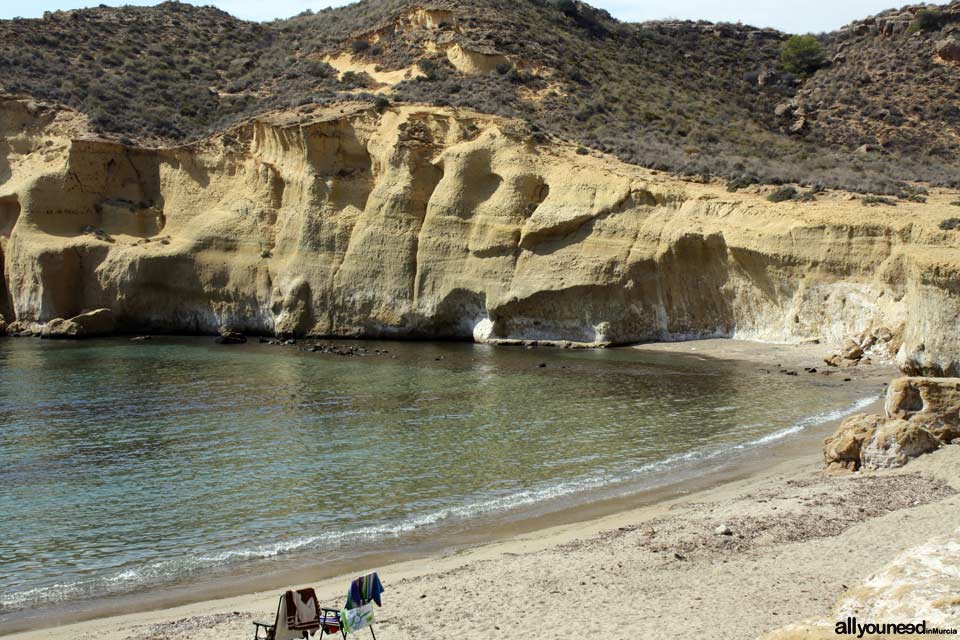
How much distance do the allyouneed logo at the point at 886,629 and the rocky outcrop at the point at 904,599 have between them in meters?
0.01

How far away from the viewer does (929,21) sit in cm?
5731

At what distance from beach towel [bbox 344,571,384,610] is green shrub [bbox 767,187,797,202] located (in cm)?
2727

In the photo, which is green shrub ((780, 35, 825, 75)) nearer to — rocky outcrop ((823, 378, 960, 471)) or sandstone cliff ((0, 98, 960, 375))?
sandstone cliff ((0, 98, 960, 375))

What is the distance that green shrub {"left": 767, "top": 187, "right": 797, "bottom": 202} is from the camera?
102ft

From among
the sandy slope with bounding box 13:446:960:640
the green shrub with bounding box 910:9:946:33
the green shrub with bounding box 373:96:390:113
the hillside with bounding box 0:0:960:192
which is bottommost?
the sandy slope with bounding box 13:446:960:640

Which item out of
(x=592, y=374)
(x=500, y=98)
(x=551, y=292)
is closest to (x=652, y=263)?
(x=551, y=292)

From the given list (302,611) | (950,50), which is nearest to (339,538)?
(302,611)

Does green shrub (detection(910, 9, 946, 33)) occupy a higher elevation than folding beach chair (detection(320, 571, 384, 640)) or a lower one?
higher

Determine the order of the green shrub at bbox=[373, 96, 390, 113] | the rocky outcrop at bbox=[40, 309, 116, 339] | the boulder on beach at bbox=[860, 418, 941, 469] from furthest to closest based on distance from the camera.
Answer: the green shrub at bbox=[373, 96, 390, 113], the rocky outcrop at bbox=[40, 309, 116, 339], the boulder on beach at bbox=[860, 418, 941, 469]

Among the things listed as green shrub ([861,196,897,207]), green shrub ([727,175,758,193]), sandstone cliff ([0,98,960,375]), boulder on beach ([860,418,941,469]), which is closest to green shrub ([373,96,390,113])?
sandstone cliff ([0,98,960,375])

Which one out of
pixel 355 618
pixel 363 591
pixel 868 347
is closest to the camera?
pixel 355 618

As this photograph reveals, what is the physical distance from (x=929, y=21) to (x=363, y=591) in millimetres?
63649

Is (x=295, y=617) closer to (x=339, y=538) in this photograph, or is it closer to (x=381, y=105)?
(x=339, y=538)

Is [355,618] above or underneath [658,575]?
above
